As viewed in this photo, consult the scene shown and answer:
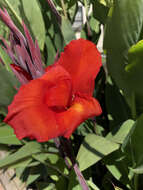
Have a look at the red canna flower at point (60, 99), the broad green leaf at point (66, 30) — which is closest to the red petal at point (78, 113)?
the red canna flower at point (60, 99)

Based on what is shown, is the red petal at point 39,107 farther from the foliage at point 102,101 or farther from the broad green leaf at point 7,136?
the broad green leaf at point 7,136

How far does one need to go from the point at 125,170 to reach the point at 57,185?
20 centimetres

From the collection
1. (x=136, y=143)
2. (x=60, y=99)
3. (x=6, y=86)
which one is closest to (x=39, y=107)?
(x=60, y=99)

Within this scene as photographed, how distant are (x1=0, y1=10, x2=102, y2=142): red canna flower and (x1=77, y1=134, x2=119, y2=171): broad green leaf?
150 mm

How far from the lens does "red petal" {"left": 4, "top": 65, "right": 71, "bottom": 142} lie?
0.34m

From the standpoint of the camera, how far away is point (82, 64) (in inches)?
15.1

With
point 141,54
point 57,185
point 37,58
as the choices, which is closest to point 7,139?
point 57,185

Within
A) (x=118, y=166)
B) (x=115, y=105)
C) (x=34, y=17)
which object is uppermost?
(x=34, y=17)

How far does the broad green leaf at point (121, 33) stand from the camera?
1.42 feet

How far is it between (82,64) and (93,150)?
22 centimetres

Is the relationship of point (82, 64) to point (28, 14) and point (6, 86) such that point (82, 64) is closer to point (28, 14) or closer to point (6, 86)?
point (6, 86)

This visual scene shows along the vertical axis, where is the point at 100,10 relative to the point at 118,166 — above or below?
above

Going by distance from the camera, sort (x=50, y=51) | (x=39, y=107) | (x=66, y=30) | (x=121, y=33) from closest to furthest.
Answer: (x=39, y=107) → (x=121, y=33) → (x=66, y=30) → (x=50, y=51)

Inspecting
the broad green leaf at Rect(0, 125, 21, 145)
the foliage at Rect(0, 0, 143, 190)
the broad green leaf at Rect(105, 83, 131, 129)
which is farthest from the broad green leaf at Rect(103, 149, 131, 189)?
the broad green leaf at Rect(0, 125, 21, 145)
